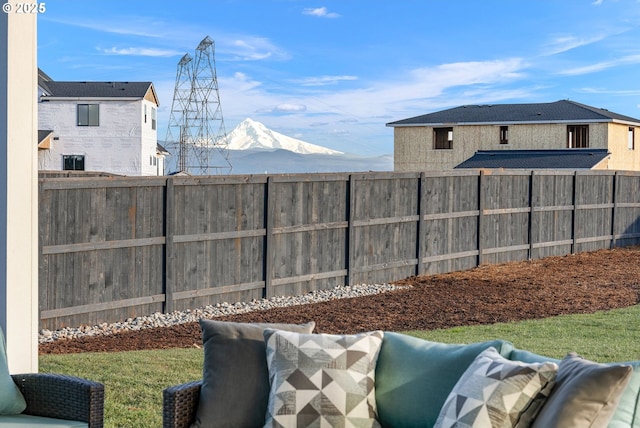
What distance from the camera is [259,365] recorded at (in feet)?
13.7

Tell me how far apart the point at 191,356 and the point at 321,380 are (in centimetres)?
399

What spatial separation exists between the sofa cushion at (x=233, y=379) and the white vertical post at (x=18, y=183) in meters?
1.55

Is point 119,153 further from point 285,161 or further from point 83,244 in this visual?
point 285,161

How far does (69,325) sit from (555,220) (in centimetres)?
1155

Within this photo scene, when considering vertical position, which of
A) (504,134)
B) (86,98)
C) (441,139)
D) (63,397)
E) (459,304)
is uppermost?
(86,98)

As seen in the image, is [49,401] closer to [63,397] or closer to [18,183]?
[63,397]

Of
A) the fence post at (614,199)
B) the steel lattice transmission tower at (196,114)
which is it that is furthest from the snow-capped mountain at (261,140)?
the fence post at (614,199)

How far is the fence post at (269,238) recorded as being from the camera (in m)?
11.7

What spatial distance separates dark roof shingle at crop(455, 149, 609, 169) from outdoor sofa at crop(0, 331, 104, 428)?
30706 millimetres

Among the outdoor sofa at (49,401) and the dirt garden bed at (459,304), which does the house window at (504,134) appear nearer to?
the dirt garden bed at (459,304)

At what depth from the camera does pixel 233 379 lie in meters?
4.14

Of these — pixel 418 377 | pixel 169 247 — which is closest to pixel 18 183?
pixel 418 377

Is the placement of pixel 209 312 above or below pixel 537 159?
below

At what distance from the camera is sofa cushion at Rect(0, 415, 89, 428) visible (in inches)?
165
